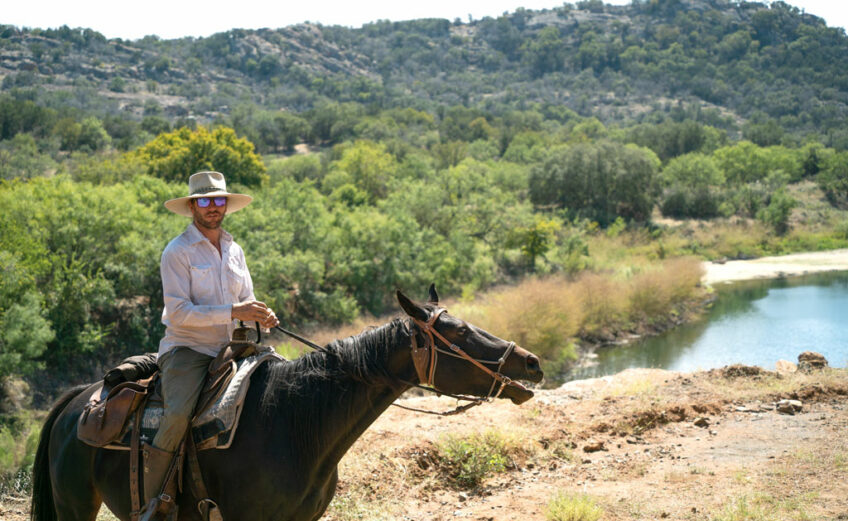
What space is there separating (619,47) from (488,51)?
129 ft

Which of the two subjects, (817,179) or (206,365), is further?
(817,179)

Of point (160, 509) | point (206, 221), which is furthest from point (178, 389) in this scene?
point (206, 221)

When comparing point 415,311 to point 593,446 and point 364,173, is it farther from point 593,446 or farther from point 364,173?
point 364,173

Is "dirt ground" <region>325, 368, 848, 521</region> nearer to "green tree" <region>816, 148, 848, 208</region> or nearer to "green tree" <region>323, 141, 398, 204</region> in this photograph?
"green tree" <region>323, 141, 398, 204</region>

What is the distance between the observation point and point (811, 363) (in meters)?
12.1

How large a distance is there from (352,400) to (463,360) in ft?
2.60

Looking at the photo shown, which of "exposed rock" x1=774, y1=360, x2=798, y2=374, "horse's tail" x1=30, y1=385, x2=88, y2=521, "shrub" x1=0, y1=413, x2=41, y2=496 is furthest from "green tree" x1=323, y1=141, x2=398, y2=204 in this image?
"horse's tail" x1=30, y1=385, x2=88, y2=521

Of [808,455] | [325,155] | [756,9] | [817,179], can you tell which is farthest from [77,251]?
[756,9]

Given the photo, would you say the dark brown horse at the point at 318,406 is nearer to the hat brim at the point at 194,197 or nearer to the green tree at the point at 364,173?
the hat brim at the point at 194,197

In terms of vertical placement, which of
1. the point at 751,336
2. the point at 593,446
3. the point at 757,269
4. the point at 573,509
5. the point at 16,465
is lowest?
the point at 757,269

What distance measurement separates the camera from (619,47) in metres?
180

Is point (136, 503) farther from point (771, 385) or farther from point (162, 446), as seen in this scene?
point (771, 385)

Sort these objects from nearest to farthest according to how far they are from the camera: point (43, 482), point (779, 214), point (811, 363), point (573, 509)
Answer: point (43, 482), point (573, 509), point (811, 363), point (779, 214)

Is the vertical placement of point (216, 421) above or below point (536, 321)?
above
